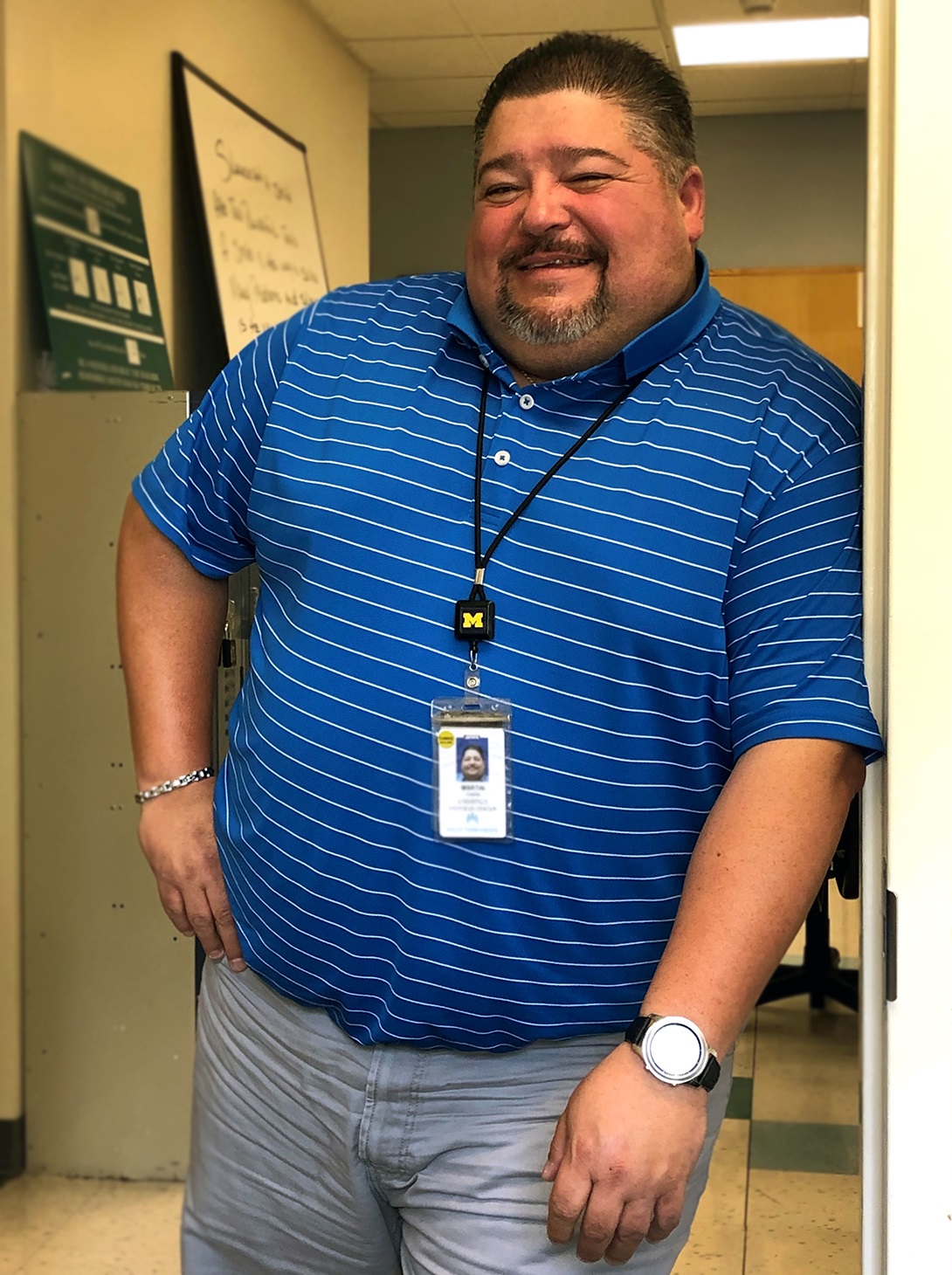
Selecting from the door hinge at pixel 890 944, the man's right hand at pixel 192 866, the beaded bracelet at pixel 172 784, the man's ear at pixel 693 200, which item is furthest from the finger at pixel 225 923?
the man's ear at pixel 693 200

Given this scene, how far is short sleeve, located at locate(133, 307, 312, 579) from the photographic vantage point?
1444 millimetres

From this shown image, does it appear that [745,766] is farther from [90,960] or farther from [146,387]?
[146,387]

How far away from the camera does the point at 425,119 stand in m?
2.26

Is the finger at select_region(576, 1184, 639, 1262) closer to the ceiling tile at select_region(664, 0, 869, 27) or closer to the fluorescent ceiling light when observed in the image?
the fluorescent ceiling light

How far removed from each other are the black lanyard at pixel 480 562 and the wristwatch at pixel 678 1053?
325 millimetres

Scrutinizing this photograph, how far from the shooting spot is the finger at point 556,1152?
3.66 feet

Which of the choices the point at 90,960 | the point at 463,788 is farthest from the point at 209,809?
the point at 90,960

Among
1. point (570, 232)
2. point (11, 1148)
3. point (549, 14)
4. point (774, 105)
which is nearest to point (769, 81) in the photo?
point (774, 105)

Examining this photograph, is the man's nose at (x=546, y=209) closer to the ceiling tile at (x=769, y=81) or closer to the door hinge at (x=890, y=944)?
the ceiling tile at (x=769, y=81)

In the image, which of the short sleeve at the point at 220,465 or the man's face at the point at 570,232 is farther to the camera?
the short sleeve at the point at 220,465

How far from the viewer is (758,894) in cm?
110

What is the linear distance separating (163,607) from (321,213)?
3.19 m

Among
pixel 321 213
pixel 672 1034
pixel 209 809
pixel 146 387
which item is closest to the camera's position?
pixel 672 1034

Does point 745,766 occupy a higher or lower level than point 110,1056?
higher
